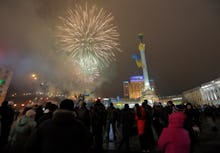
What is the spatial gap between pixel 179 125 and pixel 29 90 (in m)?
68.5

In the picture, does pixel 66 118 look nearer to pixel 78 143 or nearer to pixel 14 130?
pixel 78 143

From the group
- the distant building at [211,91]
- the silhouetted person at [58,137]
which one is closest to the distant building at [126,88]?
the distant building at [211,91]

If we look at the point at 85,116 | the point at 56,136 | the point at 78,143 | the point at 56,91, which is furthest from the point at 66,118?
the point at 56,91

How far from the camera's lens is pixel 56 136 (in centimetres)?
205

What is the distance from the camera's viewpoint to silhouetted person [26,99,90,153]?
2039 millimetres

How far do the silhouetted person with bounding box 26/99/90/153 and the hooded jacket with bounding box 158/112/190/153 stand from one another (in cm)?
166

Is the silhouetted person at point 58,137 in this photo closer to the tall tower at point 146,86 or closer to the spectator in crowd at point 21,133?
the spectator in crowd at point 21,133

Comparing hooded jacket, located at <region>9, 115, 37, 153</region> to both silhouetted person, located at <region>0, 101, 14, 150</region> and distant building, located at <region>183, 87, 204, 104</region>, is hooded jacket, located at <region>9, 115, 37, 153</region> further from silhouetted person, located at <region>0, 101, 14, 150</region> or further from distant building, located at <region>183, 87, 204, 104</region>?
distant building, located at <region>183, 87, 204, 104</region>

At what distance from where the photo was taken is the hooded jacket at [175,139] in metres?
2.86

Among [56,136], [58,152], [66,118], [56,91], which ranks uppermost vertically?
[56,91]

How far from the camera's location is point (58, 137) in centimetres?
206

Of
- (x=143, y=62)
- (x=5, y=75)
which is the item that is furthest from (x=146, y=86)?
(x=5, y=75)

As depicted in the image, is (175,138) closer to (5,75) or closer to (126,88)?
(5,75)

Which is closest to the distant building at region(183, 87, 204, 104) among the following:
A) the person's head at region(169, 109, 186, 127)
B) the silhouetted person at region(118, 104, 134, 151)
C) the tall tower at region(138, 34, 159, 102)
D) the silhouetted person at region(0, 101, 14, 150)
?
the tall tower at region(138, 34, 159, 102)
